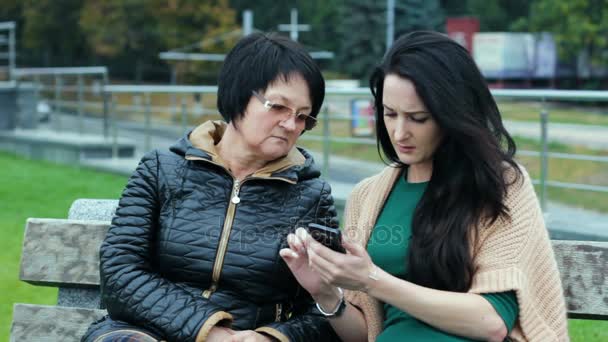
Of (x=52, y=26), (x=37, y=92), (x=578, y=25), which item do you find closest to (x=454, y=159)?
(x=37, y=92)

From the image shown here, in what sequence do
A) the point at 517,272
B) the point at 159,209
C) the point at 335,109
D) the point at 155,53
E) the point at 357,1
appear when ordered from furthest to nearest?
the point at 357,1
the point at 155,53
the point at 335,109
the point at 159,209
the point at 517,272

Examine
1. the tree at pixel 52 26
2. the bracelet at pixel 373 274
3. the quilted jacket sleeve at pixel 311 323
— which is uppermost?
the bracelet at pixel 373 274

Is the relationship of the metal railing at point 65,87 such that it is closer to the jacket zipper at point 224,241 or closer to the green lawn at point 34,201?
the green lawn at point 34,201

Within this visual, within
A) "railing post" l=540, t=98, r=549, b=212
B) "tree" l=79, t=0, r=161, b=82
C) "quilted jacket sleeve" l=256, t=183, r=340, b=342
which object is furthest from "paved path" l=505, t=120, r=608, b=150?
"tree" l=79, t=0, r=161, b=82

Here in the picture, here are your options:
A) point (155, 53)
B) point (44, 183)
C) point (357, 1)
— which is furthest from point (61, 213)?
point (357, 1)

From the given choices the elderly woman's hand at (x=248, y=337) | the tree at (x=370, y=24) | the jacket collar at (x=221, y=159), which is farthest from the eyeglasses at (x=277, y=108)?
the tree at (x=370, y=24)

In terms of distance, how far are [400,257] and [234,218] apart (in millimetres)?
503

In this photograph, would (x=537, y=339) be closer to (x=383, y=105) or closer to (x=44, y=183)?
(x=383, y=105)

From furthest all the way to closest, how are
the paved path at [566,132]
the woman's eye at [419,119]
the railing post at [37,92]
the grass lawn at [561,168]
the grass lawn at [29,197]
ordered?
the railing post at [37,92], the grass lawn at [561,168], the paved path at [566,132], the grass lawn at [29,197], the woman's eye at [419,119]

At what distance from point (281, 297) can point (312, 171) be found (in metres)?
0.39

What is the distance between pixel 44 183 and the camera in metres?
11.7

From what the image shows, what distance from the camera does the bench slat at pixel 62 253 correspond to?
3.34 m

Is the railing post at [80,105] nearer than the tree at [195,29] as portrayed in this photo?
Yes

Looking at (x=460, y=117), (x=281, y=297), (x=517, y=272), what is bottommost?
(x=281, y=297)
